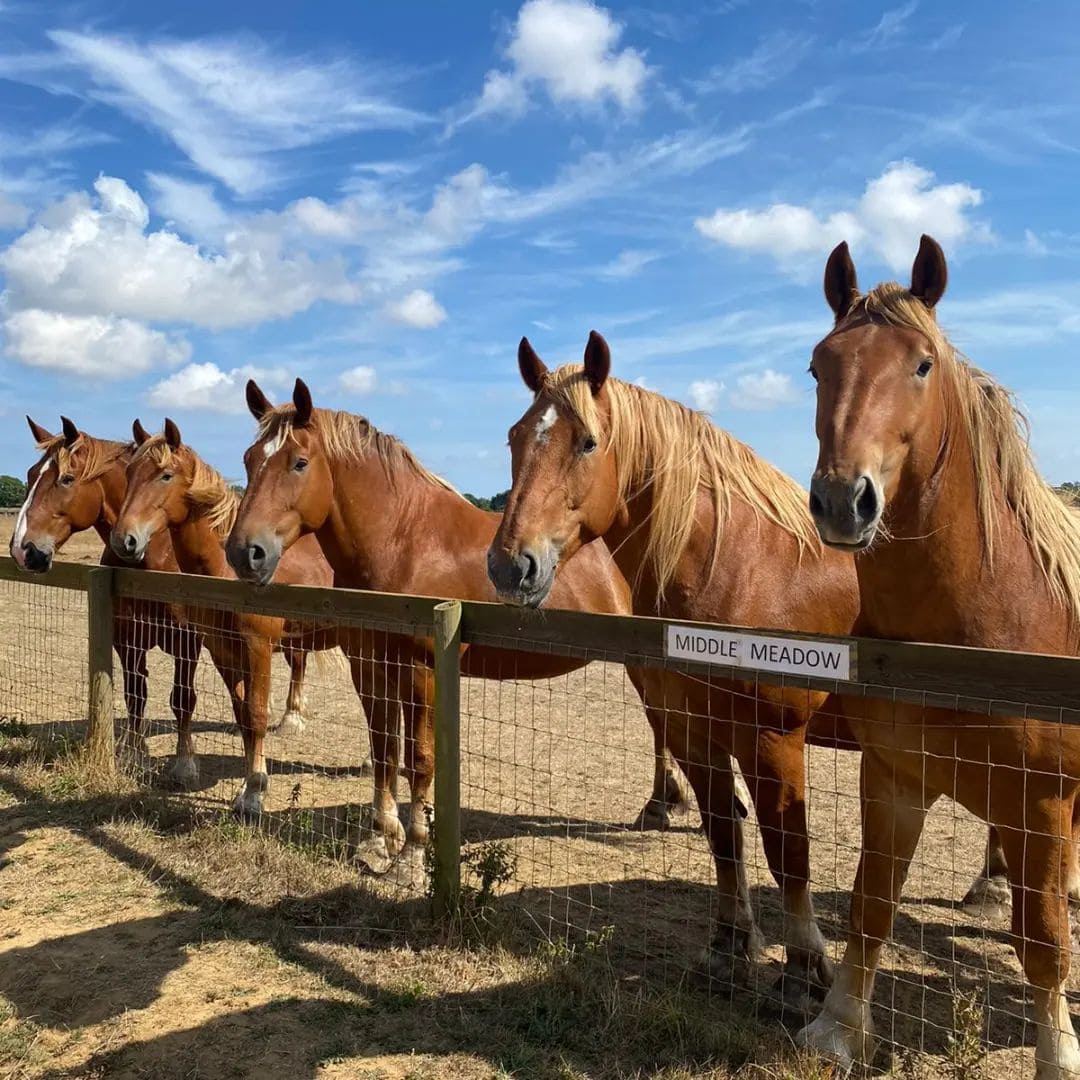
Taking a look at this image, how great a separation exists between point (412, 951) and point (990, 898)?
9.12ft

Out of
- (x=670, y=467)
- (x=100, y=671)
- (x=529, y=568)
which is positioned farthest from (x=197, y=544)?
(x=670, y=467)

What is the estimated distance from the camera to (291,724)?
25.4 feet

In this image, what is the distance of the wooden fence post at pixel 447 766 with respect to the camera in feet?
11.6

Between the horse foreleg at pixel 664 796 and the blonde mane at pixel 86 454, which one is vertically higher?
the blonde mane at pixel 86 454

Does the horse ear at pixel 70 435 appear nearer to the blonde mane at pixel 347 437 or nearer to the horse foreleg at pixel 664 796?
the blonde mane at pixel 347 437

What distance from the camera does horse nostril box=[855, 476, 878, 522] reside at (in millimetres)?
2184

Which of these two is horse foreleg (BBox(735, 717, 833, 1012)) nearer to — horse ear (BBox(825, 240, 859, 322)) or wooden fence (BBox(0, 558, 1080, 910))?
wooden fence (BBox(0, 558, 1080, 910))

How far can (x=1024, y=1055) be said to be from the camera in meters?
2.93

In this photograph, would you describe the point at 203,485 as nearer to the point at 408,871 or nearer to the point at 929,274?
the point at 408,871

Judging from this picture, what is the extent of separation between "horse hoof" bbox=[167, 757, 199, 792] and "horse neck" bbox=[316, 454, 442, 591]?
87.4 inches

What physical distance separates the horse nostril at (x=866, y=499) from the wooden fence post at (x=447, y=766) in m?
1.86

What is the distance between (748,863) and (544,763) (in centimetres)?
235

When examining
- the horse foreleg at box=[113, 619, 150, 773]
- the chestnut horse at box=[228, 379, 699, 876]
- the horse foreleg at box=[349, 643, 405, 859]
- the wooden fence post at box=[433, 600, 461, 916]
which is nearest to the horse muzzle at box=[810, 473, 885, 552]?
the wooden fence post at box=[433, 600, 461, 916]

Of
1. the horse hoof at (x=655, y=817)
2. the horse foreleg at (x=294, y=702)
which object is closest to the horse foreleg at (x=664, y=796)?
the horse hoof at (x=655, y=817)
